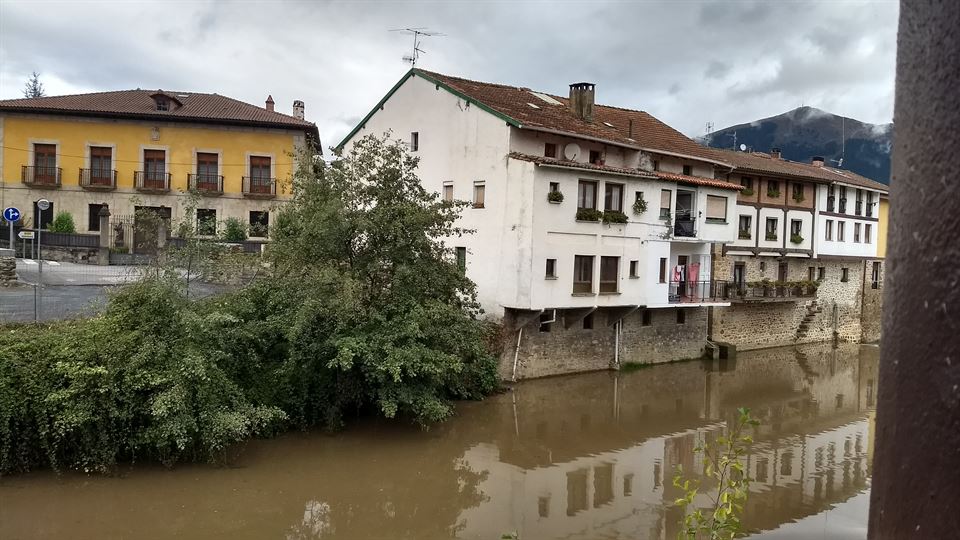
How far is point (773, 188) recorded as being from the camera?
1326 inches

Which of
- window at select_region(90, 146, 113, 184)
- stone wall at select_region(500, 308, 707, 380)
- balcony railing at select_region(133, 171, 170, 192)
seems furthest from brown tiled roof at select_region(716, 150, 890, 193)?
window at select_region(90, 146, 113, 184)

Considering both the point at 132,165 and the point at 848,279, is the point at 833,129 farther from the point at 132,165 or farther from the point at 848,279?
the point at 132,165

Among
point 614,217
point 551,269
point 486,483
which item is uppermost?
point 614,217

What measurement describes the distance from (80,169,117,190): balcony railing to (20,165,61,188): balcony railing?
1.15m

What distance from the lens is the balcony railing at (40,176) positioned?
32938mm

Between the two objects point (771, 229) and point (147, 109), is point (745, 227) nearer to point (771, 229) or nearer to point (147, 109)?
point (771, 229)

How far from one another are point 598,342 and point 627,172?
21.1 ft

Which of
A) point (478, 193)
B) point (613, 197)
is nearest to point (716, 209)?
point (613, 197)

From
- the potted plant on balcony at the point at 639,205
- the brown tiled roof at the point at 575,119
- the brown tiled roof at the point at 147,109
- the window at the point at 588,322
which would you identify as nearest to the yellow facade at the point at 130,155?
the brown tiled roof at the point at 147,109

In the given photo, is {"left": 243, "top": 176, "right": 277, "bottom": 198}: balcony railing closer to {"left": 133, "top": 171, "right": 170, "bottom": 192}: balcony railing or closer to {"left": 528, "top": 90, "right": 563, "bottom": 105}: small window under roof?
{"left": 133, "top": 171, "right": 170, "bottom": 192}: balcony railing

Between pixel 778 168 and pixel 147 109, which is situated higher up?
pixel 147 109

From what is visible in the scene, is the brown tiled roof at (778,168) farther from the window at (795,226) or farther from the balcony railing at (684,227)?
the balcony railing at (684,227)

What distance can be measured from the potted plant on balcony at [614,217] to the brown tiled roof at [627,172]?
4.46 ft

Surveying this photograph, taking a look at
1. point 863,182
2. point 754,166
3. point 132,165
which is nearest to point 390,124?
point 132,165
